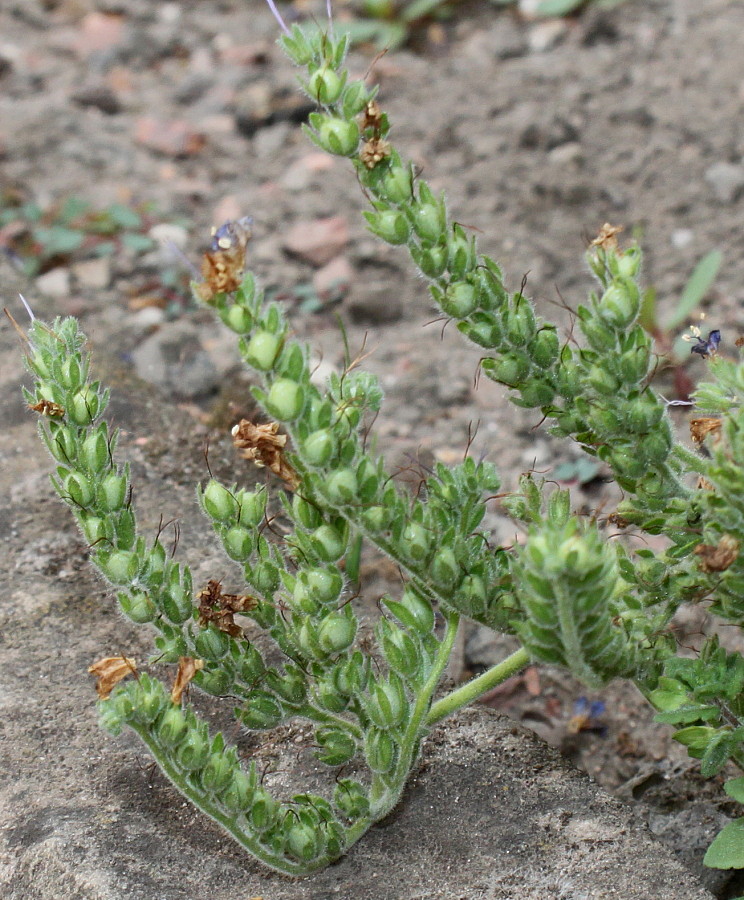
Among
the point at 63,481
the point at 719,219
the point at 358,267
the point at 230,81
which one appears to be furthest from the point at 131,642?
the point at 230,81

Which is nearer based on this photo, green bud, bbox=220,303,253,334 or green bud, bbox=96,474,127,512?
green bud, bbox=220,303,253,334

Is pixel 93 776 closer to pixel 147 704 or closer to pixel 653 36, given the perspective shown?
pixel 147 704

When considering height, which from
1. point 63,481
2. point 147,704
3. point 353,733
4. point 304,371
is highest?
point 304,371

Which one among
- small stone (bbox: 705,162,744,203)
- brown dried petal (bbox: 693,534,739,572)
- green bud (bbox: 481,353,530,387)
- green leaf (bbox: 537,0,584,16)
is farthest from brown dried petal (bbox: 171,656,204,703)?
green leaf (bbox: 537,0,584,16)

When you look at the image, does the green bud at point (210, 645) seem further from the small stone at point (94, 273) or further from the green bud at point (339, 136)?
the small stone at point (94, 273)

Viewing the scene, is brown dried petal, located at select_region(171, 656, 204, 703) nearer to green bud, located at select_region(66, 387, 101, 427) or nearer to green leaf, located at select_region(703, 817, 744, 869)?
green bud, located at select_region(66, 387, 101, 427)

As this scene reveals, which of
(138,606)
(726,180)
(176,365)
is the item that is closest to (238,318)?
(138,606)

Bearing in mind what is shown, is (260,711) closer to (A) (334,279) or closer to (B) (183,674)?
(B) (183,674)
